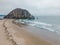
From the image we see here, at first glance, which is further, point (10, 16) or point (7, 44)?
point (10, 16)

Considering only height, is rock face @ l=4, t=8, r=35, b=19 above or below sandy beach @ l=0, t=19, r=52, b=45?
below

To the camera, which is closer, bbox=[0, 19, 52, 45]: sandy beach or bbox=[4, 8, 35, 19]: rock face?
bbox=[0, 19, 52, 45]: sandy beach

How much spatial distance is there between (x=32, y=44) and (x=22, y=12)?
86544mm

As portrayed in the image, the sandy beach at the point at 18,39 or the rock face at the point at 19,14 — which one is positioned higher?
the sandy beach at the point at 18,39

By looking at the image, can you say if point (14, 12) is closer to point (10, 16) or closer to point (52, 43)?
point (10, 16)

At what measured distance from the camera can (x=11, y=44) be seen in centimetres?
1069

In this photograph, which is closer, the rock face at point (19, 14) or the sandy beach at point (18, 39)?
the sandy beach at point (18, 39)

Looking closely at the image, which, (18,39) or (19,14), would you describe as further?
(19,14)

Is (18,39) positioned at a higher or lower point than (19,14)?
higher

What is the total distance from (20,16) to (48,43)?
8290cm

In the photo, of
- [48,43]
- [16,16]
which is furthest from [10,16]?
[48,43]

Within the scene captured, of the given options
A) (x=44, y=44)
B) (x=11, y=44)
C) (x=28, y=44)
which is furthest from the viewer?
(x=44, y=44)

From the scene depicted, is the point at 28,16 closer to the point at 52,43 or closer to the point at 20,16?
the point at 20,16

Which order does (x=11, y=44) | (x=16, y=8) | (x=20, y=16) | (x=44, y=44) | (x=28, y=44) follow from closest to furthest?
(x=11, y=44) → (x=28, y=44) → (x=44, y=44) → (x=20, y=16) → (x=16, y=8)
